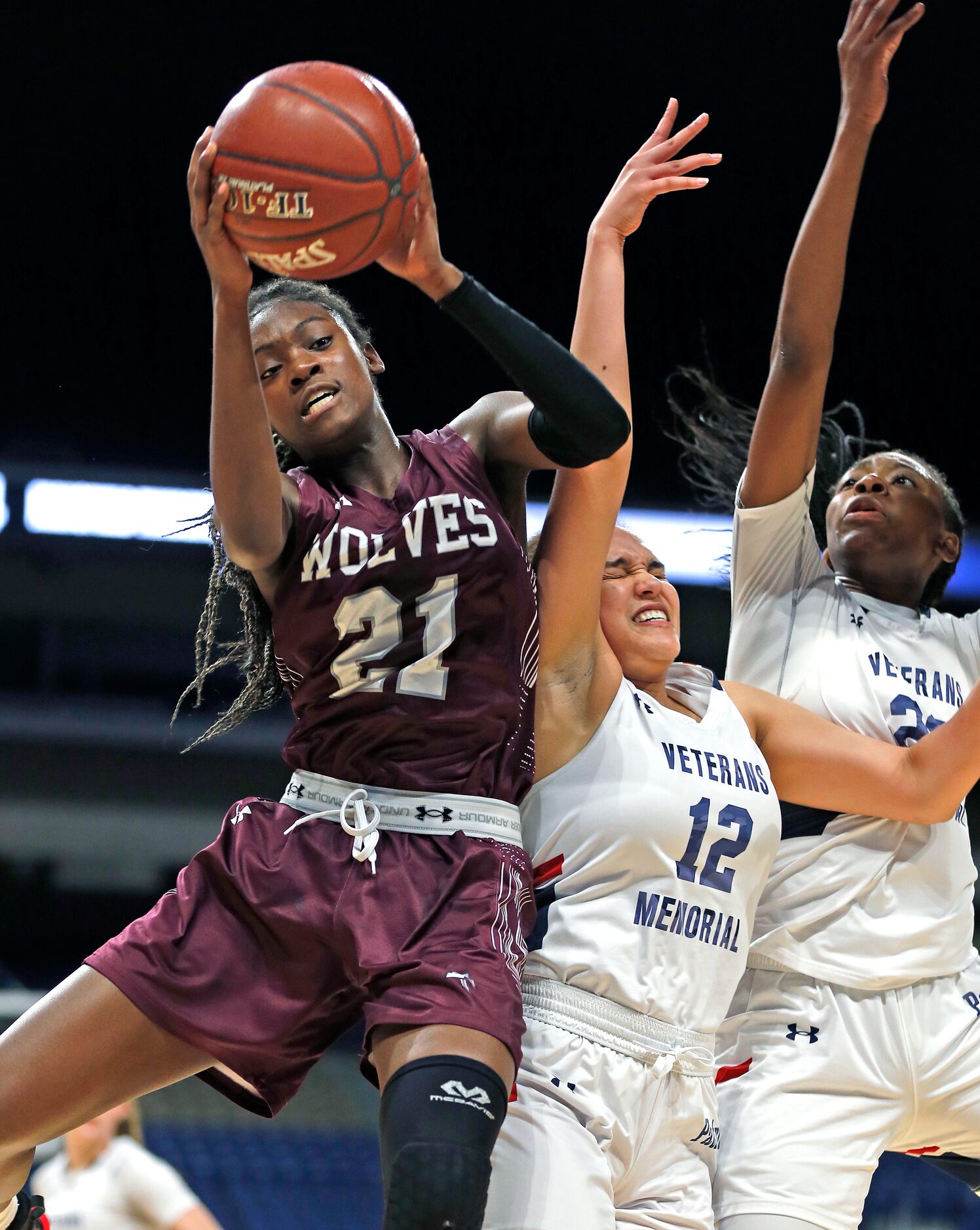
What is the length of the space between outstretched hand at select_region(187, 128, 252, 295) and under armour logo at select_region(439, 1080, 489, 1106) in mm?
1097

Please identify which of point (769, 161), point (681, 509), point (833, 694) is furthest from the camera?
point (681, 509)

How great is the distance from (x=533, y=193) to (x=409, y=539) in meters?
5.15

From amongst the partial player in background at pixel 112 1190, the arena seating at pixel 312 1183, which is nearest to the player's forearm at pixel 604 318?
the partial player in background at pixel 112 1190

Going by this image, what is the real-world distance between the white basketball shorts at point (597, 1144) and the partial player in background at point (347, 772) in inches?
8.8

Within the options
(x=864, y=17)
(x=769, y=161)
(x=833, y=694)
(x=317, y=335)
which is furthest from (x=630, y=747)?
(x=769, y=161)

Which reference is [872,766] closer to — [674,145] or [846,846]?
[846,846]

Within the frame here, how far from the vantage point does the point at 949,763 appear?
8.80ft

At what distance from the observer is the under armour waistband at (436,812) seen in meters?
2.14

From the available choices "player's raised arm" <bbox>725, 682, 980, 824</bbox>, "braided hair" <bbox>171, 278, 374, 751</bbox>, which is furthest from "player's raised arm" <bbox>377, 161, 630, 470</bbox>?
"player's raised arm" <bbox>725, 682, 980, 824</bbox>

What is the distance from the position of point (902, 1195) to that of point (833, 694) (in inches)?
250

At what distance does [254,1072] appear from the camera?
2182 mm

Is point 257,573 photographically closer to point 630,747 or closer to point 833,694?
point 630,747

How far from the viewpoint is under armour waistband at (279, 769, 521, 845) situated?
2143 mm

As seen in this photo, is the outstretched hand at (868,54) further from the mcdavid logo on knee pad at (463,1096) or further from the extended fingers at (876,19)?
the mcdavid logo on knee pad at (463,1096)
